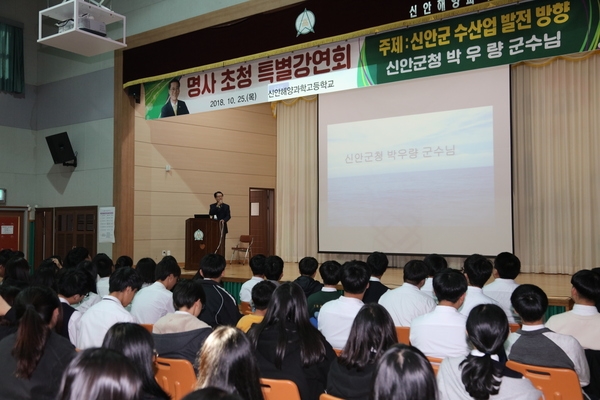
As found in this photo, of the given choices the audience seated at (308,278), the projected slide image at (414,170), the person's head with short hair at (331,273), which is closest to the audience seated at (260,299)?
Answer: the person's head with short hair at (331,273)

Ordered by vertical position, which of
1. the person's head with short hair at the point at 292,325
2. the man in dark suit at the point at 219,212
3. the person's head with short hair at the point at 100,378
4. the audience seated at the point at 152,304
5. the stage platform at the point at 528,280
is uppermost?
the man in dark suit at the point at 219,212

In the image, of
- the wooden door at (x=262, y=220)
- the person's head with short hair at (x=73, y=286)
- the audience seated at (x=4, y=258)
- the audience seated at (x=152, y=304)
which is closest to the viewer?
A: the person's head with short hair at (x=73, y=286)

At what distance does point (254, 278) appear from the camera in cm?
464

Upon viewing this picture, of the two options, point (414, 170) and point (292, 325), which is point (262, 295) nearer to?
point (292, 325)

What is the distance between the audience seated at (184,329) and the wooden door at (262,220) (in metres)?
8.13

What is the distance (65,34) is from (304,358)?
5.97m

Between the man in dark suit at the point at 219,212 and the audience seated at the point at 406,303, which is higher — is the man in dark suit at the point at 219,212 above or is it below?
above

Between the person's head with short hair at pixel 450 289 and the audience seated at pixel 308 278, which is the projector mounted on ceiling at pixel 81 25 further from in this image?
the person's head with short hair at pixel 450 289

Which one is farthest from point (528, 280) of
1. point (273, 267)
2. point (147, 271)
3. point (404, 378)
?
point (404, 378)

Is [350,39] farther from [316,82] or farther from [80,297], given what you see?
[80,297]

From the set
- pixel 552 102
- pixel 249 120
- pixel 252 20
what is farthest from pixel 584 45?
pixel 249 120

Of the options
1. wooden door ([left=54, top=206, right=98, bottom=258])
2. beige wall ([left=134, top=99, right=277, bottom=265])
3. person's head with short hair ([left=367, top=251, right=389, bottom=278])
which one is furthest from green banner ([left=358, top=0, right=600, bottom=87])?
wooden door ([left=54, top=206, right=98, bottom=258])

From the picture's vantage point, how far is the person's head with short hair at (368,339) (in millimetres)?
1942

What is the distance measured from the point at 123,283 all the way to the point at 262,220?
793cm
